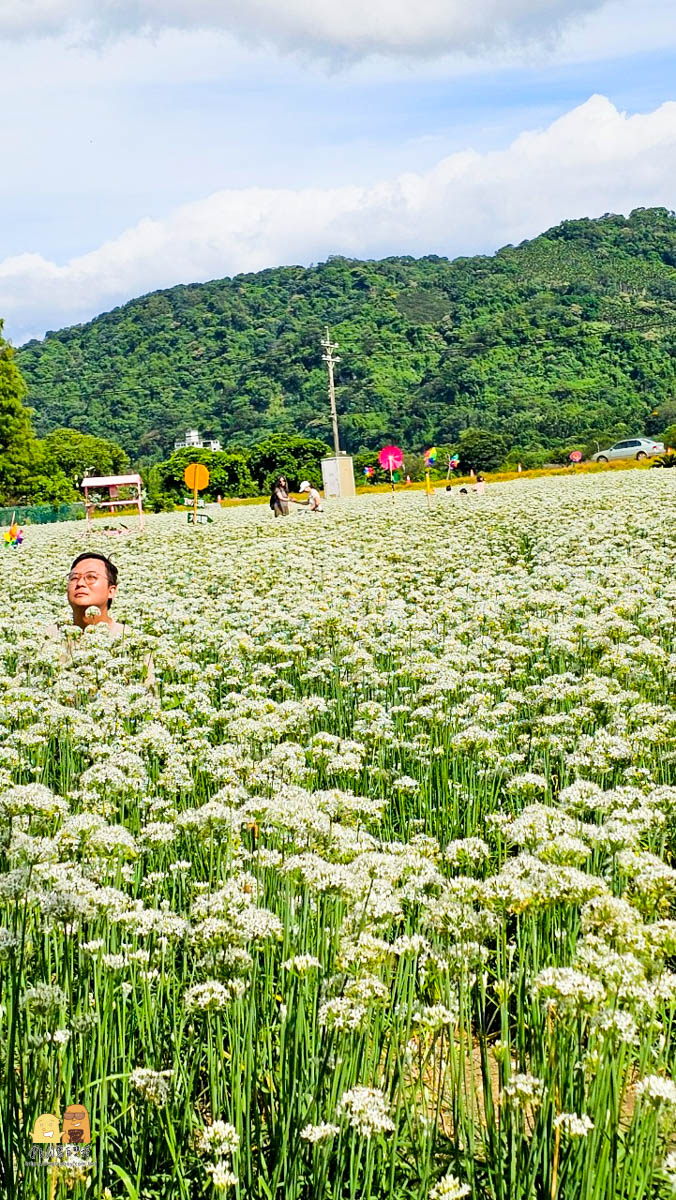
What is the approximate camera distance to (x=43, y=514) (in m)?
53.1

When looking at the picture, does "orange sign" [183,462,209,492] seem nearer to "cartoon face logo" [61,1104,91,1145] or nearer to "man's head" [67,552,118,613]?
"man's head" [67,552,118,613]

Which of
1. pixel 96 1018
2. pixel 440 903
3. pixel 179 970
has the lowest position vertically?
pixel 179 970

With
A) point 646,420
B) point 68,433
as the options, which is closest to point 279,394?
point 68,433

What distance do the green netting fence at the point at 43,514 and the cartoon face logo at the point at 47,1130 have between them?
5194cm

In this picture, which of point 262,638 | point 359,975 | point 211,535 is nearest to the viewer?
point 359,975

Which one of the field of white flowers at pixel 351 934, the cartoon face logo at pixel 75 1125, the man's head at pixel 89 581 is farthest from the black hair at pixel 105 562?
the cartoon face logo at pixel 75 1125

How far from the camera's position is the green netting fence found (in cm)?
5316

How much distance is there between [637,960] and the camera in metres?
2.66

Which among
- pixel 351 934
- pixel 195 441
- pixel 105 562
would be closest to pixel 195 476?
pixel 105 562

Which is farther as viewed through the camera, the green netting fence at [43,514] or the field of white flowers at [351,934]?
the green netting fence at [43,514]

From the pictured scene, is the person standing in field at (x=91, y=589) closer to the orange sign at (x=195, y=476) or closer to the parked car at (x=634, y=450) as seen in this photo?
the orange sign at (x=195, y=476)

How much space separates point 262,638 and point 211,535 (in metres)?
14.1

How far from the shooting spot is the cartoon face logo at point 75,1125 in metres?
2.48

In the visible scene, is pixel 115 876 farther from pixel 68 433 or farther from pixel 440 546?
pixel 68 433
